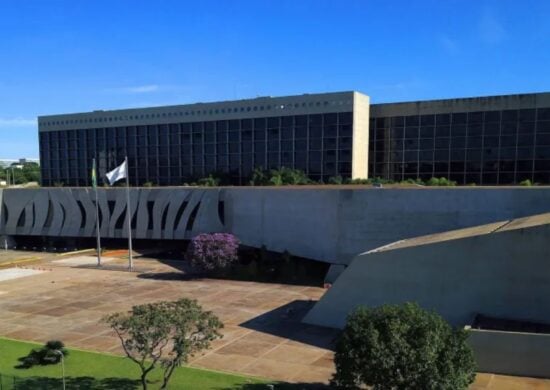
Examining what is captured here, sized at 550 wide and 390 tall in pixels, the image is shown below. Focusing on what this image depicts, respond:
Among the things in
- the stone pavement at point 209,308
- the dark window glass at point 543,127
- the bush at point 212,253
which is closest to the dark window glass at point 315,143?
the dark window glass at point 543,127

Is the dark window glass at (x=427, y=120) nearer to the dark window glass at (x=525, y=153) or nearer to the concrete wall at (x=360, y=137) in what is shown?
the concrete wall at (x=360, y=137)

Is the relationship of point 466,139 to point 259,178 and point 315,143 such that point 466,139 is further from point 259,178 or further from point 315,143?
point 259,178

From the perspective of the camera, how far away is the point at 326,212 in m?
38.9

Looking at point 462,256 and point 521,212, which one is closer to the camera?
point 462,256

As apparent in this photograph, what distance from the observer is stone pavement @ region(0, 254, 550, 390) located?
21.1 metres

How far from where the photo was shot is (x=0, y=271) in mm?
43688

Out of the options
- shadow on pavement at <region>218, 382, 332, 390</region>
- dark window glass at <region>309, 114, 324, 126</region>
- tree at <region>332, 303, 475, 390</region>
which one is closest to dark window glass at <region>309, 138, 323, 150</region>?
dark window glass at <region>309, 114, 324, 126</region>

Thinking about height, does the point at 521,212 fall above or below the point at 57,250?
above

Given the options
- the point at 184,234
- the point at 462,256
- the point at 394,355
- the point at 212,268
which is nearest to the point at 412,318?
the point at 394,355

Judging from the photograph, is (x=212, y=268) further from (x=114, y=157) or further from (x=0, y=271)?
(x=114, y=157)

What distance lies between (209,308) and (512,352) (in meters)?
17.3

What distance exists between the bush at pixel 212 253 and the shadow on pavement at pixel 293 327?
31.8ft

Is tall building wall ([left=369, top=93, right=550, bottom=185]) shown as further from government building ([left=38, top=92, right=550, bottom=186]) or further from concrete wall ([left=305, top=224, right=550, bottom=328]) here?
concrete wall ([left=305, top=224, right=550, bottom=328])

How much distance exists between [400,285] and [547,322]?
20.6 ft
